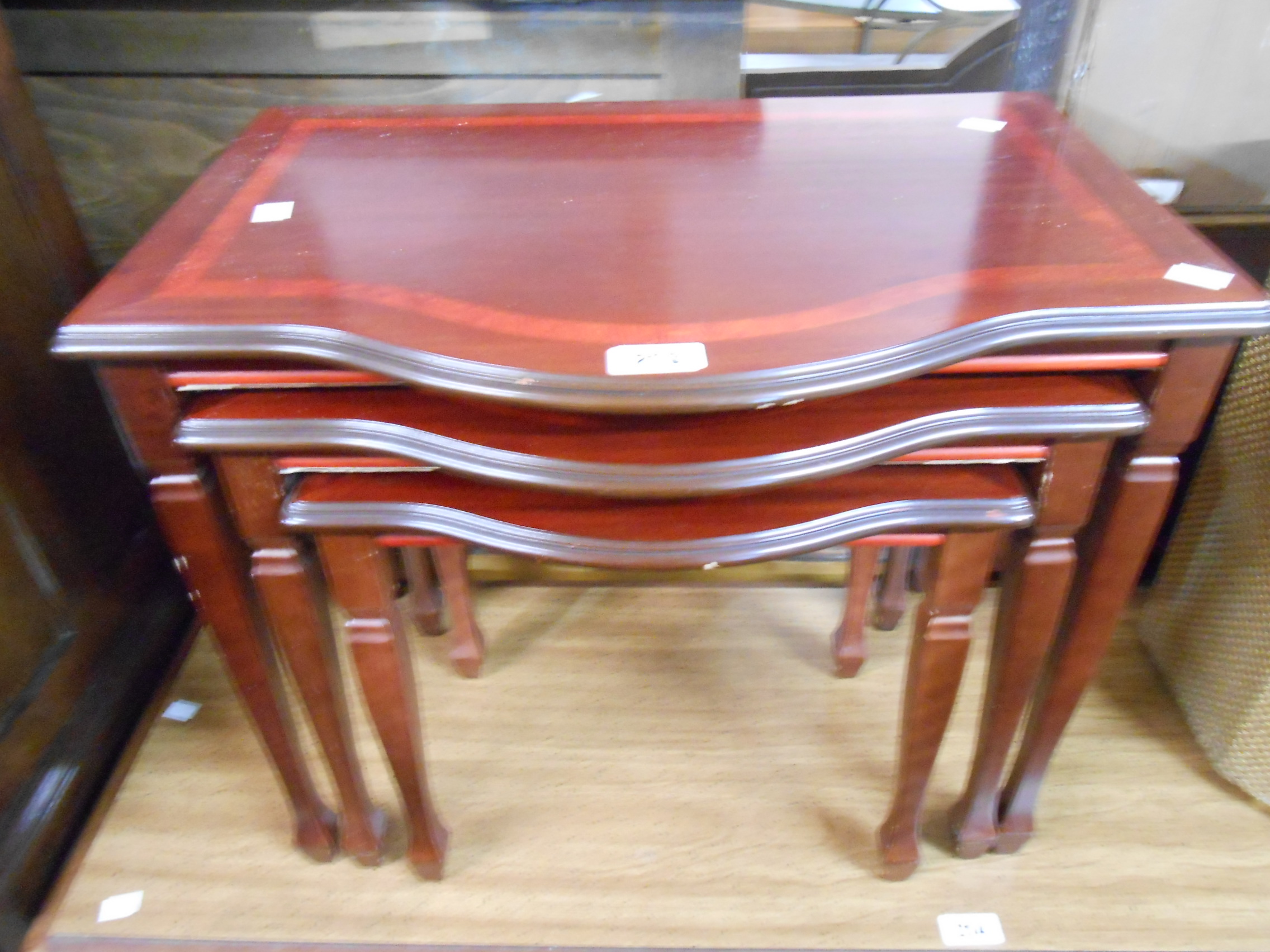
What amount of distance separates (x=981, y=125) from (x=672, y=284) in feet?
1.42

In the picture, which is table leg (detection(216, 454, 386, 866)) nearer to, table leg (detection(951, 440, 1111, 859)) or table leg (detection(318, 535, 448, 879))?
table leg (detection(318, 535, 448, 879))

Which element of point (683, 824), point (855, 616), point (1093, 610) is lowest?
point (683, 824)

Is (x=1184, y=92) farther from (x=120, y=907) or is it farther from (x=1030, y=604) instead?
(x=120, y=907)

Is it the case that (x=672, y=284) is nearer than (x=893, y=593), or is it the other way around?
(x=672, y=284)

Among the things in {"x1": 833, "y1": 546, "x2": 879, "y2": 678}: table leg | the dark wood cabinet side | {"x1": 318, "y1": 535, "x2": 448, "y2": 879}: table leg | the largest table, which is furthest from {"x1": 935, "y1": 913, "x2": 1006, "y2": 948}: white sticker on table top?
the dark wood cabinet side

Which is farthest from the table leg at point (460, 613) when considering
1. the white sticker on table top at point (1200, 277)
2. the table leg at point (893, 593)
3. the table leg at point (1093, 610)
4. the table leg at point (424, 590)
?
the white sticker on table top at point (1200, 277)

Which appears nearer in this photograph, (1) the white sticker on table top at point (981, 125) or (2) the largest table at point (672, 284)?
(2) the largest table at point (672, 284)

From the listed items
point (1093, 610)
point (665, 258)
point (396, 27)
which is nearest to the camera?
point (665, 258)

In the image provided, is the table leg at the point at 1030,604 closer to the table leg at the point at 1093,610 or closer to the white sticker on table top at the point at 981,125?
the table leg at the point at 1093,610

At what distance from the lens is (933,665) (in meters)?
0.80

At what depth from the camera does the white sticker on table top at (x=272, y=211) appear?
76cm

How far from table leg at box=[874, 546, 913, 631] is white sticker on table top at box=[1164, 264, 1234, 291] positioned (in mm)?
649

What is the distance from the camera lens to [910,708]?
2.78 ft

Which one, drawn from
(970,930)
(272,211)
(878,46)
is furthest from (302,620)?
(878,46)
